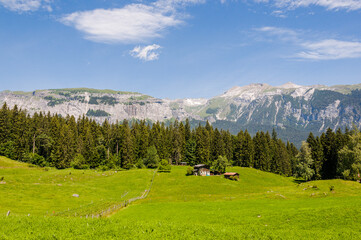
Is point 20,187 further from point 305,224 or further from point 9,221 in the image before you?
point 305,224

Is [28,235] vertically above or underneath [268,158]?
above

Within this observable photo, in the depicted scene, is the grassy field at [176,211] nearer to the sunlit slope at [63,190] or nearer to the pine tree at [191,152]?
the sunlit slope at [63,190]

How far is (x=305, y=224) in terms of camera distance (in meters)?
28.0

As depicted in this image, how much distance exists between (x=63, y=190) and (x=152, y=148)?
203 feet

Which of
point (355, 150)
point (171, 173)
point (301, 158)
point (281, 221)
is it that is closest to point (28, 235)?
point (281, 221)

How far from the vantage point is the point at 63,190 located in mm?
70438

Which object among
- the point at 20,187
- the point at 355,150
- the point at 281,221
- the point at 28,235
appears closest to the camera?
the point at 28,235

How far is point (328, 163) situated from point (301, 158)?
14440mm

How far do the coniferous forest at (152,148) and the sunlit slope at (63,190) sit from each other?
59.3ft

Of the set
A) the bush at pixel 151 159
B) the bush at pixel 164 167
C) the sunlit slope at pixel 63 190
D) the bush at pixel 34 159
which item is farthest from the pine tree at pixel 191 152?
the bush at pixel 34 159

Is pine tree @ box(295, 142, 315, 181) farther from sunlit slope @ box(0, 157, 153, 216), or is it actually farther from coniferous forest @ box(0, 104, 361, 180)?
sunlit slope @ box(0, 157, 153, 216)

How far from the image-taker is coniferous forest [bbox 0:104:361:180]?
384 ft

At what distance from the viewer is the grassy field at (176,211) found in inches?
817

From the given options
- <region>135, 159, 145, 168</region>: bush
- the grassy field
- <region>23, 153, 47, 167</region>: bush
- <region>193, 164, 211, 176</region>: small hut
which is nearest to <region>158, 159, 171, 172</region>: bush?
the grassy field
